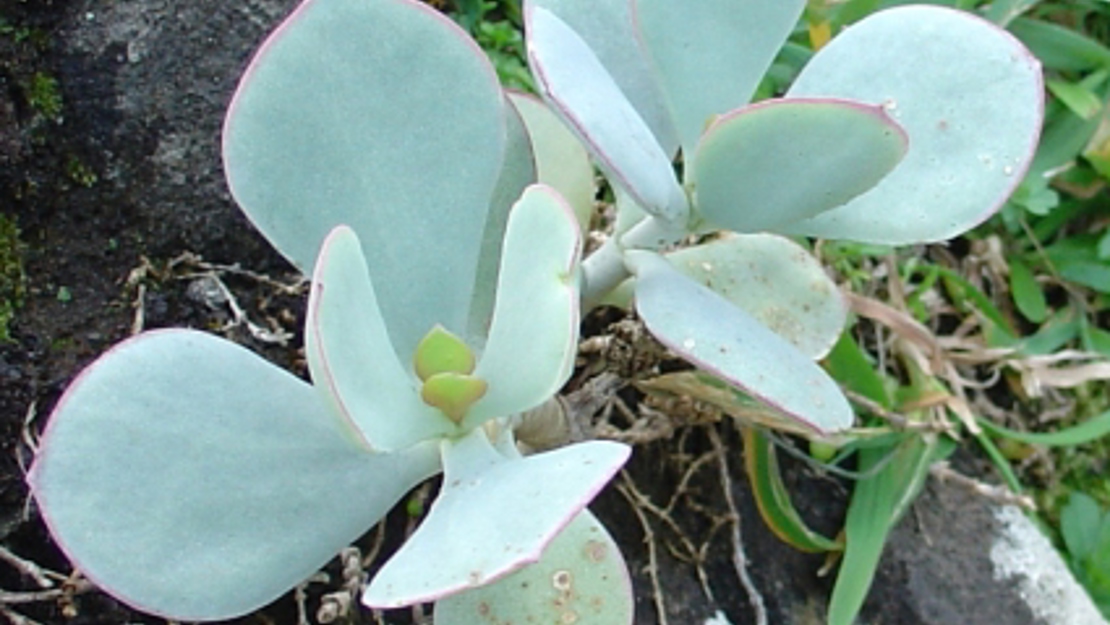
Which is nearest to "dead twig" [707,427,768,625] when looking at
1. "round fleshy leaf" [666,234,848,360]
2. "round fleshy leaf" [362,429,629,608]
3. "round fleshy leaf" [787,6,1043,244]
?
"round fleshy leaf" [666,234,848,360]

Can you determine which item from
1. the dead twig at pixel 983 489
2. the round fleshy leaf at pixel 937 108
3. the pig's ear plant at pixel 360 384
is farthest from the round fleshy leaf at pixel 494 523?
the dead twig at pixel 983 489

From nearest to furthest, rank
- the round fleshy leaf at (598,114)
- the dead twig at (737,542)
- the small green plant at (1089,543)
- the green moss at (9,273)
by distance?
the round fleshy leaf at (598,114) → the green moss at (9,273) → the dead twig at (737,542) → the small green plant at (1089,543)

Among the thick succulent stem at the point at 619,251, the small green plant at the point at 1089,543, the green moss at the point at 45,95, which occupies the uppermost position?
the green moss at the point at 45,95

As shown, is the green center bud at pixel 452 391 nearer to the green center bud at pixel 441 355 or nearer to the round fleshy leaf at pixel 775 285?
the green center bud at pixel 441 355

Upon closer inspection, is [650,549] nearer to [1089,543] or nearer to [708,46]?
[708,46]

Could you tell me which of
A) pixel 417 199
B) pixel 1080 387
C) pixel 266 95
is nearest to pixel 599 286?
pixel 417 199

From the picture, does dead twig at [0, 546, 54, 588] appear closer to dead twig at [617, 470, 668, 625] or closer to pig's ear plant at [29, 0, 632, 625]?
pig's ear plant at [29, 0, 632, 625]
